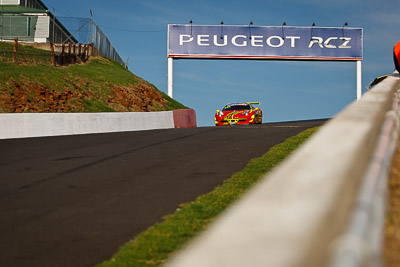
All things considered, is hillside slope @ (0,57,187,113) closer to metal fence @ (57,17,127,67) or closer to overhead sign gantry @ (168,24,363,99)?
metal fence @ (57,17,127,67)

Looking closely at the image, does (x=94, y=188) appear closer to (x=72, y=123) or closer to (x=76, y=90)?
(x=72, y=123)

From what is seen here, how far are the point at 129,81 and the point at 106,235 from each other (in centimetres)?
3930

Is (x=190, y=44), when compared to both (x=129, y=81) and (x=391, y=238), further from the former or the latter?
(x=391, y=238)

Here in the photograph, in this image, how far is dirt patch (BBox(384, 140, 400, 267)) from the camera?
218 cm

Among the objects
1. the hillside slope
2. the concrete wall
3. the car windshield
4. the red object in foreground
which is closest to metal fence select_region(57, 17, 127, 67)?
the hillside slope

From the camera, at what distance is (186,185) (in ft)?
29.5

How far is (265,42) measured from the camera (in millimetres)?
48656

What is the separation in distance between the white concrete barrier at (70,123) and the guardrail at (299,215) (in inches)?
762

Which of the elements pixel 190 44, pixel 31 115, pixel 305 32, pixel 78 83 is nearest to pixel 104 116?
pixel 31 115

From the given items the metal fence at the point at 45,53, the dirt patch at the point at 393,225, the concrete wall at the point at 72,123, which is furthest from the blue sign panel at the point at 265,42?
the dirt patch at the point at 393,225

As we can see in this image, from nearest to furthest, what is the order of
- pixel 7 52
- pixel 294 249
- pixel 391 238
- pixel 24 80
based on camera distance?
pixel 294 249 < pixel 391 238 < pixel 24 80 < pixel 7 52

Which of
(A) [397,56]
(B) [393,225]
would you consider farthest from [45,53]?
(B) [393,225]

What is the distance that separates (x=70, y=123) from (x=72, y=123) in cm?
11

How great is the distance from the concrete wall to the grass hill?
781cm
